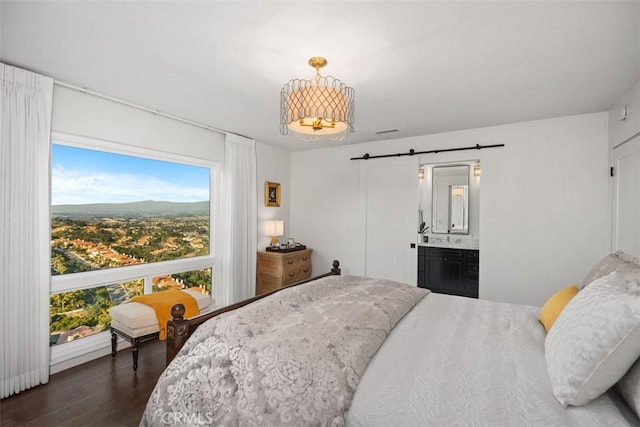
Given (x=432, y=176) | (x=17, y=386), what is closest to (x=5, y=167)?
(x=17, y=386)

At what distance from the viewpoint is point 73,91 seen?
2725 mm

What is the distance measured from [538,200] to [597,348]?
2.95 meters

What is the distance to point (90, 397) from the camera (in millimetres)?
2285

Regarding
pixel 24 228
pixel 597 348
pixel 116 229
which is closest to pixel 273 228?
pixel 116 229

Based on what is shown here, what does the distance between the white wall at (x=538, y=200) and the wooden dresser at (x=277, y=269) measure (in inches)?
88.6

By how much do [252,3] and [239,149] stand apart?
2757mm

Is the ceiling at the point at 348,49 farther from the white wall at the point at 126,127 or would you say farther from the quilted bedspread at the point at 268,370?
the quilted bedspread at the point at 268,370

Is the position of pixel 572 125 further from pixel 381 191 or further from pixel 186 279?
pixel 186 279

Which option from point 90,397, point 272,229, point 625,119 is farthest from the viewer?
point 272,229

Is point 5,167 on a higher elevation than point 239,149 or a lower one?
lower

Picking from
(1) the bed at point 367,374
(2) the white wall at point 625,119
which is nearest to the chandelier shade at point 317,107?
(1) the bed at point 367,374

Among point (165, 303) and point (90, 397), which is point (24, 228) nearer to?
point (165, 303)

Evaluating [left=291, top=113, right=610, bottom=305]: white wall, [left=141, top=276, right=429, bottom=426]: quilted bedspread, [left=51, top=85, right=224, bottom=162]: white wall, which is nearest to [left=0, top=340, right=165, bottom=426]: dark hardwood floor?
[left=141, top=276, right=429, bottom=426]: quilted bedspread

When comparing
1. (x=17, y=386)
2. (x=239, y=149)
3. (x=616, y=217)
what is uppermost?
(x=239, y=149)
